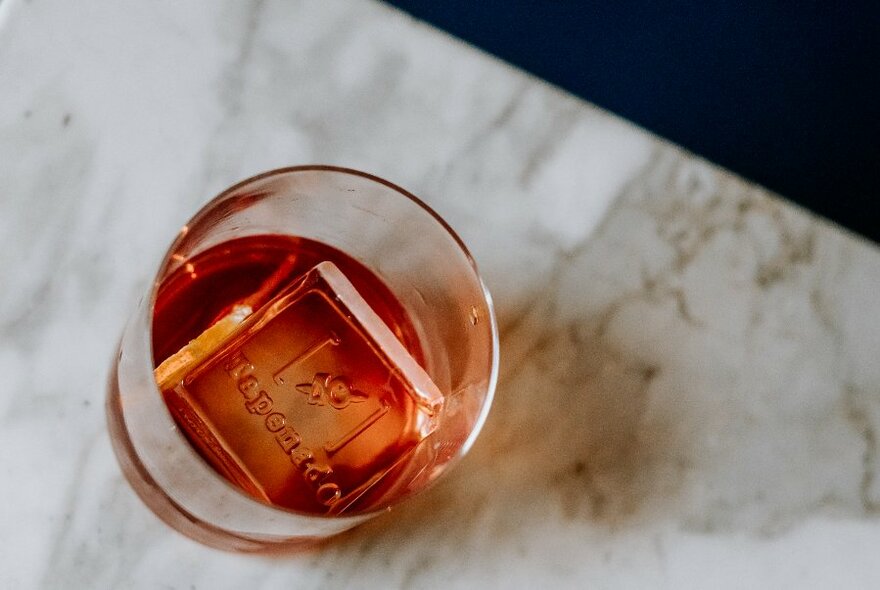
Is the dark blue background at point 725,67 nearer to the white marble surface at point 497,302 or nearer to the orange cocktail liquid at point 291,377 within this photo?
the white marble surface at point 497,302

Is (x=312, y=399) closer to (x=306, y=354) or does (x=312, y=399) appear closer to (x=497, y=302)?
(x=306, y=354)

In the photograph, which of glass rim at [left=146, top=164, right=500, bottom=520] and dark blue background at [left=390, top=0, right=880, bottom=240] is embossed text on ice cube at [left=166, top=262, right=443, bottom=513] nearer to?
glass rim at [left=146, top=164, right=500, bottom=520]

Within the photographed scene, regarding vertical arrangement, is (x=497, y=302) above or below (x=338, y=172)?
below

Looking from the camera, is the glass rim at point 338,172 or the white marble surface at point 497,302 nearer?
the glass rim at point 338,172

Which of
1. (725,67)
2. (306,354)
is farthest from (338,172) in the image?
(725,67)

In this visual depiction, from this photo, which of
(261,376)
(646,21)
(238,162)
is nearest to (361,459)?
(261,376)

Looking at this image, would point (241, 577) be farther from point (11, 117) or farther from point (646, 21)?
point (646, 21)

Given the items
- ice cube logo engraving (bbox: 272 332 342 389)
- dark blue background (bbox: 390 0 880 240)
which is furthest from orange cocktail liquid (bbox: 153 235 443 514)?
dark blue background (bbox: 390 0 880 240)

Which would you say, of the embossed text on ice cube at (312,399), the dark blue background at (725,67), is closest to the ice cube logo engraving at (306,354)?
the embossed text on ice cube at (312,399)
